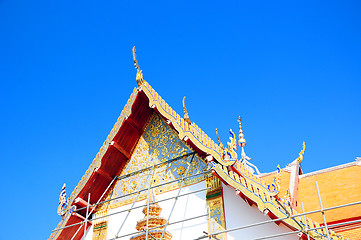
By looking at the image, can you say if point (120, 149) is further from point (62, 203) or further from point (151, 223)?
point (151, 223)

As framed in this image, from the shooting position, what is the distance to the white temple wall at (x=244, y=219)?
7781 millimetres

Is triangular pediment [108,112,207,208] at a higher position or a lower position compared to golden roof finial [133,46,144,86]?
lower

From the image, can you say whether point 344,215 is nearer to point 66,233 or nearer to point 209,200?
point 209,200

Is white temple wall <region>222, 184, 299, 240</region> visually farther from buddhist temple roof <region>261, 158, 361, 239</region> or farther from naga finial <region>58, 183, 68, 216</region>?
naga finial <region>58, 183, 68, 216</region>

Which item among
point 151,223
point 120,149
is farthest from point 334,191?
point 120,149

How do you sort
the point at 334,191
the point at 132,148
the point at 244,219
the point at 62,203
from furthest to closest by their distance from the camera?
the point at 132,148
the point at 62,203
the point at 334,191
the point at 244,219

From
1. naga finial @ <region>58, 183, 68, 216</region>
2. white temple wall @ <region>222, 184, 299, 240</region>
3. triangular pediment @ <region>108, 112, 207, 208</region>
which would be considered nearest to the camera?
white temple wall @ <region>222, 184, 299, 240</region>

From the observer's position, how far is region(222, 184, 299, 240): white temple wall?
306 inches

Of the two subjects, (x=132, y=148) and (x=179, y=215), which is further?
(x=132, y=148)

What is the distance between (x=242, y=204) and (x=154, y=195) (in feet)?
6.74

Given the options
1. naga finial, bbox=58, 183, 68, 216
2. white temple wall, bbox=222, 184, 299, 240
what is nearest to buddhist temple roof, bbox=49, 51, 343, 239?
naga finial, bbox=58, 183, 68, 216

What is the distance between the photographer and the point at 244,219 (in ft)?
26.7

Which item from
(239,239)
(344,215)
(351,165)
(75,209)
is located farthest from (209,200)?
(351,165)

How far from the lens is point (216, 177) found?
8.91m
